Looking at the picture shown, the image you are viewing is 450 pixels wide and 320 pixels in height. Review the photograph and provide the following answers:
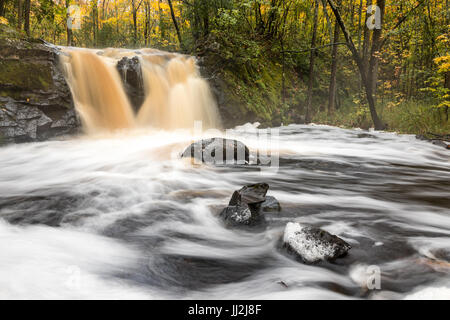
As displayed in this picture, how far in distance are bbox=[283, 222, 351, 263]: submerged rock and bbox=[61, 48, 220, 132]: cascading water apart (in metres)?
6.78

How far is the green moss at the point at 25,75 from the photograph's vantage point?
635cm

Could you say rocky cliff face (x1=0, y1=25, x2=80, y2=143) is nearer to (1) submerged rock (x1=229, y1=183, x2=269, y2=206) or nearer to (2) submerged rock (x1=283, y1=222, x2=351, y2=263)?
(1) submerged rock (x1=229, y1=183, x2=269, y2=206)

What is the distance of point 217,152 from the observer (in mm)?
5805

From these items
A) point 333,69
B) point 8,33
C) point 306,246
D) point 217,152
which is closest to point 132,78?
point 8,33

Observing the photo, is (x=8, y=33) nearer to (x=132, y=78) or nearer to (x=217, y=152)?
(x=132, y=78)

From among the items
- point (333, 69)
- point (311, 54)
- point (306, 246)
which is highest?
point (311, 54)

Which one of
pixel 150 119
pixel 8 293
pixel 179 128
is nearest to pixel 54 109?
pixel 150 119

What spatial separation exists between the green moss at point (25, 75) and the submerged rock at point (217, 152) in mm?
3690

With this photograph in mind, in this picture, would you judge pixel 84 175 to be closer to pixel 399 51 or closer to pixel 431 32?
pixel 431 32

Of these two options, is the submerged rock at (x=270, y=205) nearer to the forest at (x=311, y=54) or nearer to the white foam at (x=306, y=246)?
the white foam at (x=306, y=246)

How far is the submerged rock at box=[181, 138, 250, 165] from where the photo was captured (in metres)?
5.79

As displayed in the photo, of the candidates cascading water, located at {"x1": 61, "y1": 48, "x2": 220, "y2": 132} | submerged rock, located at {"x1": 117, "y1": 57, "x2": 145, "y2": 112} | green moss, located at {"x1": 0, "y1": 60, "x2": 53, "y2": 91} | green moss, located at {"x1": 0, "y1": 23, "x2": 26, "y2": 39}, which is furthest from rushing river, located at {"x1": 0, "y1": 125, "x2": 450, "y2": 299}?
submerged rock, located at {"x1": 117, "y1": 57, "x2": 145, "y2": 112}

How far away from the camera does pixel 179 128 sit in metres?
9.78

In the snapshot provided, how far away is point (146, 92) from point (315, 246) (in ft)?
26.2
